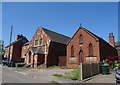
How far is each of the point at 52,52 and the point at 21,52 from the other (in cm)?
1906

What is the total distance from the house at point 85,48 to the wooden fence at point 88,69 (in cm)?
636

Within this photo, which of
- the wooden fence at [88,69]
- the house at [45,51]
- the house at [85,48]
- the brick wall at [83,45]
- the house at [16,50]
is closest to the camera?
the wooden fence at [88,69]

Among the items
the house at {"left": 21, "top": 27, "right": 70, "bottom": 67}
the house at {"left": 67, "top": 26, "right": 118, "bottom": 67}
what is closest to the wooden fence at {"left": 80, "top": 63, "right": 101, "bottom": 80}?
the house at {"left": 67, "top": 26, "right": 118, "bottom": 67}

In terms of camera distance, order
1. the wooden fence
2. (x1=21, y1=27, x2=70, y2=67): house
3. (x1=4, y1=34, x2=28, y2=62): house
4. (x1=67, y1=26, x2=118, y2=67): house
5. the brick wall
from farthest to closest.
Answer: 1. (x1=4, y1=34, x2=28, y2=62): house
2. (x1=21, y1=27, x2=70, y2=67): house
3. the brick wall
4. (x1=67, y1=26, x2=118, y2=67): house
5. the wooden fence

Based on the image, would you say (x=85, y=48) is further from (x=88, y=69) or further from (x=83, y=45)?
(x=88, y=69)

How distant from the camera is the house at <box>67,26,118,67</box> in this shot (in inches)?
878

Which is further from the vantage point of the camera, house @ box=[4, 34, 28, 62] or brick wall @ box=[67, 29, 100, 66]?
house @ box=[4, 34, 28, 62]

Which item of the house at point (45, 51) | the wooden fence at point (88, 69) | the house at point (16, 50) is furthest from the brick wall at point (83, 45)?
the house at point (16, 50)

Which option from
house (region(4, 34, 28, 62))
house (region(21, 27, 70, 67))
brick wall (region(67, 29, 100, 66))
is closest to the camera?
brick wall (region(67, 29, 100, 66))

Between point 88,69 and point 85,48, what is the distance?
1096 cm

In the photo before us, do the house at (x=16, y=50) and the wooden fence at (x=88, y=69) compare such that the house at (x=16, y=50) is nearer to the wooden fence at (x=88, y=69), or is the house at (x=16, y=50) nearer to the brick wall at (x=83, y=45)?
the brick wall at (x=83, y=45)

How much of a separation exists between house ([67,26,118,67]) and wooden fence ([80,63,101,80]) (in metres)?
6.36

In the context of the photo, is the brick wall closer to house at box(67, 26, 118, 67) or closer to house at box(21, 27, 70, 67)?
house at box(67, 26, 118, 67)

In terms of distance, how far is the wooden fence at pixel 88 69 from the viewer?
12150 mm
